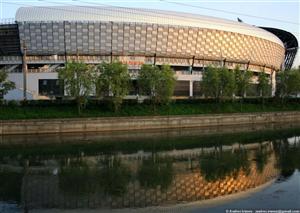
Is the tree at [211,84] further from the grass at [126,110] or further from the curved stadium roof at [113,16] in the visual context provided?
the curved stadium roof at [113,16]

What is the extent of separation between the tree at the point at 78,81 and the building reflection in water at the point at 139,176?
22269mm

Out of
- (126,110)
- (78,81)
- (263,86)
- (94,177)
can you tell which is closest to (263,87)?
(263,86)

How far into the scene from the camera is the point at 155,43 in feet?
276

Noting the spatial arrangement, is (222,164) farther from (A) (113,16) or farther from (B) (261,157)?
(A) (113,16)

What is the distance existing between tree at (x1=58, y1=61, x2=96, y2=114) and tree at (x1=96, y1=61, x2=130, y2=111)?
1.33 metres

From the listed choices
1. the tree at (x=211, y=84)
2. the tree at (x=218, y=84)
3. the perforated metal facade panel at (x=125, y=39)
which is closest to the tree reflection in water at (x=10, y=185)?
the tree at (x=211, y=84)

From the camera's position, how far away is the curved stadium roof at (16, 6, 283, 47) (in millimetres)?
80681

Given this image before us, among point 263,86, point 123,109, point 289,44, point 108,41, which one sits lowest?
point 123,109

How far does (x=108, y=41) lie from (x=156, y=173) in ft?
201

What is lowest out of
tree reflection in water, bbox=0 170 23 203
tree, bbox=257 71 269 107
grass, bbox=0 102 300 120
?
tree reflection in water, bbox=0 170 23 203

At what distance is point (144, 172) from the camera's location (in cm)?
2348

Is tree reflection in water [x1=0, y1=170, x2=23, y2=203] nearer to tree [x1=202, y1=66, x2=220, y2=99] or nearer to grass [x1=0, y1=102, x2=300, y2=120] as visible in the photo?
grass [x1=0, y1=102, x2=300, y2=120]

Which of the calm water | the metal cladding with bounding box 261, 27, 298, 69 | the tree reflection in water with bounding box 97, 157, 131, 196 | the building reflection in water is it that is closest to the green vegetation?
the calm water

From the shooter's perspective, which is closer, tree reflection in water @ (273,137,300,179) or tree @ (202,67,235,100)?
tree reflection in water @ (273,137,300,179)
